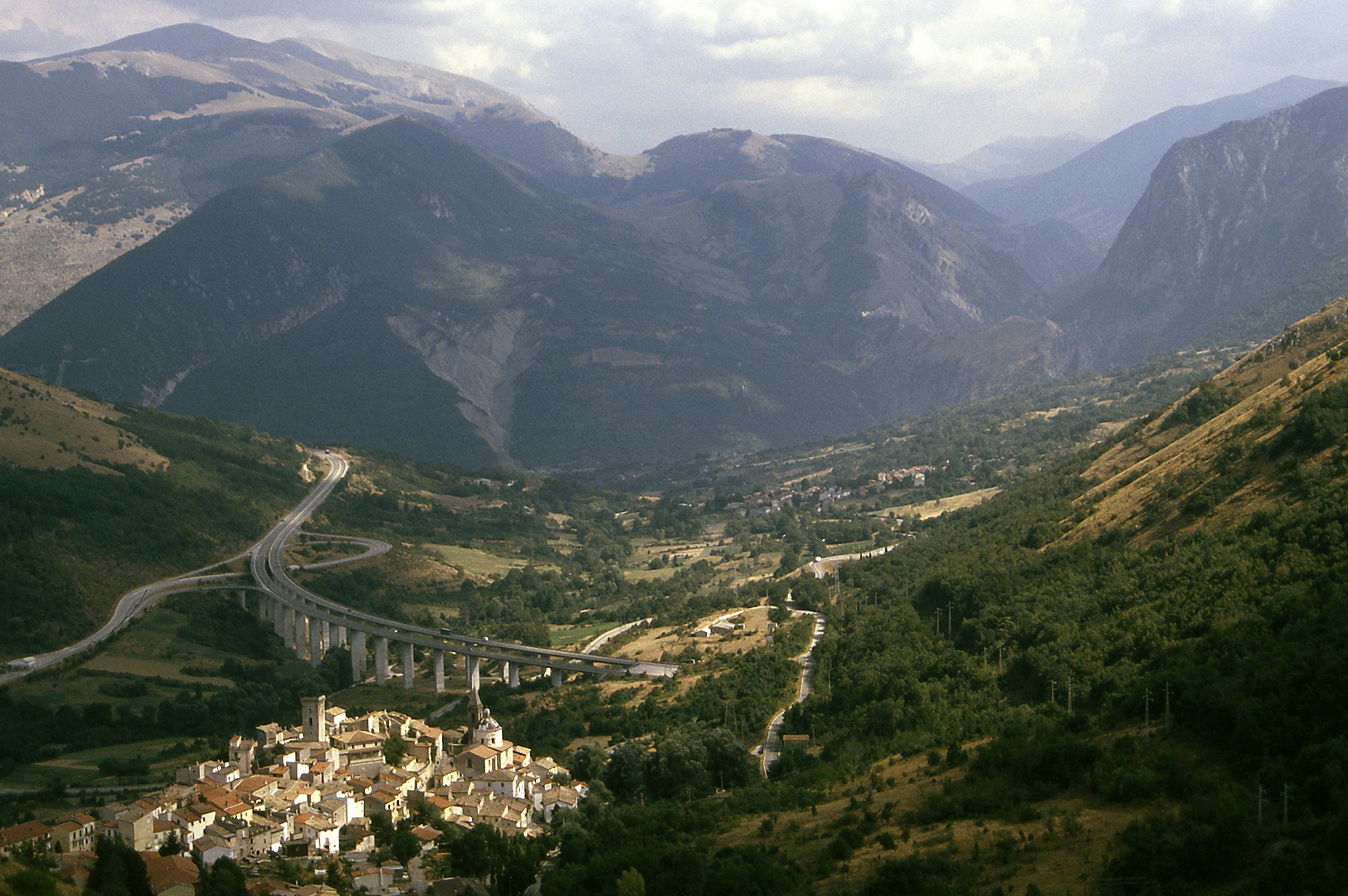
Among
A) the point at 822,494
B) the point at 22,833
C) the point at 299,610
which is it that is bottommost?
the point at 822,494

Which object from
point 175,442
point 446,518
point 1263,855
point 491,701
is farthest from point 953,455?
point 1263,855

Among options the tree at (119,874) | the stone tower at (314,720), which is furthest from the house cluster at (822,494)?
the tree at (119,874)

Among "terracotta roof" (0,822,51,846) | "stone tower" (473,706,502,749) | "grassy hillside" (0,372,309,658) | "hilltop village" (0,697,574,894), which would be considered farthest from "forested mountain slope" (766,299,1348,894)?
"grassy hillside" (0,372,309,658)

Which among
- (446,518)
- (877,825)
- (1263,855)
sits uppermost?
(1263,855)

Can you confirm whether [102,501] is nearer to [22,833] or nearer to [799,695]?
[22,833]

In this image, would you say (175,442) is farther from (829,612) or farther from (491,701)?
(829,612)

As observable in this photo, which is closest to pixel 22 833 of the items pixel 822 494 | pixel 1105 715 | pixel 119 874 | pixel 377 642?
pixel 119 874

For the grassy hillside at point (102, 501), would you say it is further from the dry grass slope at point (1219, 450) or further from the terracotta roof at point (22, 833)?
the dry grass slope at point (1219, 450)
